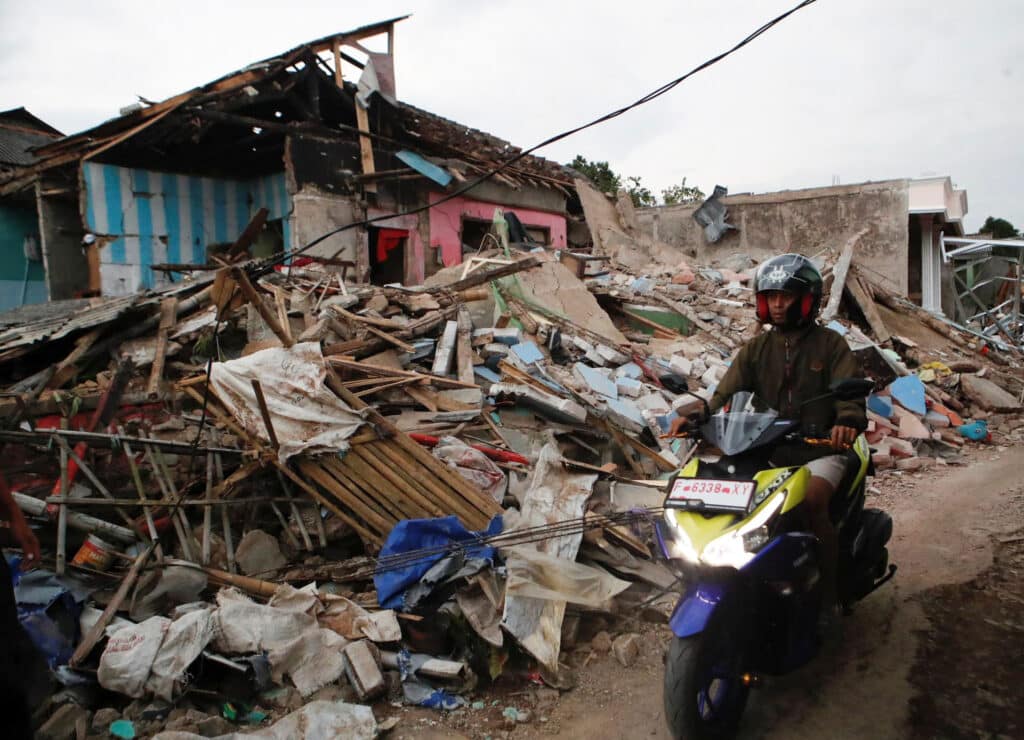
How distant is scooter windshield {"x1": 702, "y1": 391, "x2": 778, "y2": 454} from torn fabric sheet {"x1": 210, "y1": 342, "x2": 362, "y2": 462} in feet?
8.44

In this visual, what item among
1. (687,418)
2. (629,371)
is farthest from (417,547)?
(629,371)

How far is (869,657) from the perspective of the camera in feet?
11.3

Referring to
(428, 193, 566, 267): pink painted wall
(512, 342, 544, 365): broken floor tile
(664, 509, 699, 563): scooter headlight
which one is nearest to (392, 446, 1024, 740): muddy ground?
(664, 509, 699, 563): scooter headlight

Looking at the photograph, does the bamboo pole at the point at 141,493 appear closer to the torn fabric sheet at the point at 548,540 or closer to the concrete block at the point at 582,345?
the torn fabric sheet at the point at 548,540

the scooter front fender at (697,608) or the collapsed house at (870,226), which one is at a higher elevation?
the collapsed house at (870,226)

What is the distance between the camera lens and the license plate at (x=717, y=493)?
8.48ft

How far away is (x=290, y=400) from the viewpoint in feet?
15.3

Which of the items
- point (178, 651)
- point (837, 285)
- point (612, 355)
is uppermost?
point (837, 285)

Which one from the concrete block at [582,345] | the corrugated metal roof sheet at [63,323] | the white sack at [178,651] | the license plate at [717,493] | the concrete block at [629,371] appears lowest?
the white sack at [178,651]

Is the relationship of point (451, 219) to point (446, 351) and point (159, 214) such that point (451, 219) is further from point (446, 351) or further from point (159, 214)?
point (446, 351)

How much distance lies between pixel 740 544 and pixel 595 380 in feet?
15.9

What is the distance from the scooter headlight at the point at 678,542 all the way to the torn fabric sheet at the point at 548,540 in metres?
1.11

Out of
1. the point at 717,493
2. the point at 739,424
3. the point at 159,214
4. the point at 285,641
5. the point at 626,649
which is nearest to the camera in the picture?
the point at 717,493

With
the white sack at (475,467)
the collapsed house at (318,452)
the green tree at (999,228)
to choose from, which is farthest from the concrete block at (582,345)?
the green tree at (999,228)
